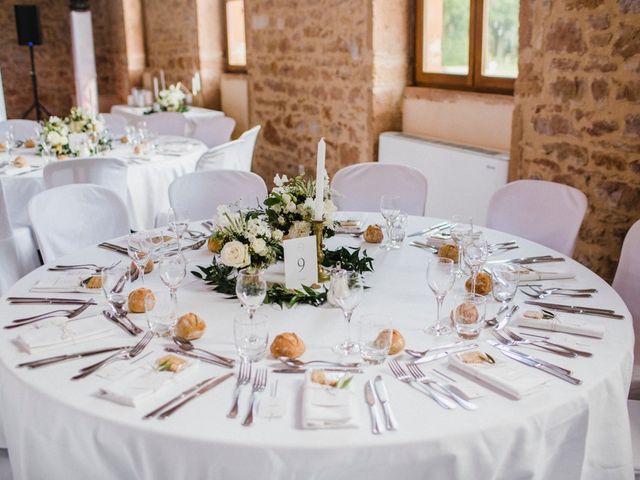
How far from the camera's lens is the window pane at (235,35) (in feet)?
27.8

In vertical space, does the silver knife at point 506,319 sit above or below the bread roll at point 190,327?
below

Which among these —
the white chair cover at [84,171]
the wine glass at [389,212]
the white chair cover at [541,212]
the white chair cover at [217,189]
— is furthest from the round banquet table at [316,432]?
the white chair cover at [84,171]

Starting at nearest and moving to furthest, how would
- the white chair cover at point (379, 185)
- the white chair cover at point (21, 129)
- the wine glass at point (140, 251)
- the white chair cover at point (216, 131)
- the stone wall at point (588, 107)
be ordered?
the wine glass at point (140, 251) < the stone wall at point (588, 107) < the white chair cover at point (379, 185) < the white chair cover at point (21, 129) < the white chair cover at point (216, 131)

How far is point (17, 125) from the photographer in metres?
6.21

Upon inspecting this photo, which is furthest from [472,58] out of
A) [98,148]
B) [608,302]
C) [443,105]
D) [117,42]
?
[117,42]

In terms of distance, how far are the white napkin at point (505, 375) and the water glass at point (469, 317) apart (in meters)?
0.14

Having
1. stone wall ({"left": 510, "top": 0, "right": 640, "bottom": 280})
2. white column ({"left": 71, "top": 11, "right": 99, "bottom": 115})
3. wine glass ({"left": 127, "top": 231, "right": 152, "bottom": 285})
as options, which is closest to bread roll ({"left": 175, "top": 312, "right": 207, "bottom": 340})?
wine glass ({"left": 127, "top": 231, "right": 152, "bottom": 285})

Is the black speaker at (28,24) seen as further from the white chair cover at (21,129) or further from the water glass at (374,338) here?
the water glass at (374,338)

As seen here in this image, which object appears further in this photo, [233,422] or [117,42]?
[117,42]

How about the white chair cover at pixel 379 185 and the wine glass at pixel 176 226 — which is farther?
the white chair cover at pixel 379 185

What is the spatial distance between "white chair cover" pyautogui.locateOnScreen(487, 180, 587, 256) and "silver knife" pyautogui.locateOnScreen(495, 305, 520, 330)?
107cm

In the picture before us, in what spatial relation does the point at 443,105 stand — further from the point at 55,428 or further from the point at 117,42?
the point at 117,42

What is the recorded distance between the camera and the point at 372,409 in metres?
1.46

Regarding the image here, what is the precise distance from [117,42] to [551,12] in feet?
28.4
